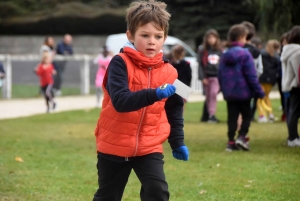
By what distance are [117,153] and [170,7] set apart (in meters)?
35.0

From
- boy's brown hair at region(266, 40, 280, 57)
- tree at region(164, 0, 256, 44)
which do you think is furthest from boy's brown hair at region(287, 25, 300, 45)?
tree at region(164, 0, 256, 44)

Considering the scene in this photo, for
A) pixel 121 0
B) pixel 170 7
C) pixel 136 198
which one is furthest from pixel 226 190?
pixel 121 0

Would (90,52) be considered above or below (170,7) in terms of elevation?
below

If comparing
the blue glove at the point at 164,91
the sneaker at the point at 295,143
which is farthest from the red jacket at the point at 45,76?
the blue glove at the point at 164,91

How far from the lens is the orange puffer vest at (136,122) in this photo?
500 cm

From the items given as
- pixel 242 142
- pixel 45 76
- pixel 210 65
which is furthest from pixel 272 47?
pixel 45 76

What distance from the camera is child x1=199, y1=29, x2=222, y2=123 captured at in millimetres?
15157

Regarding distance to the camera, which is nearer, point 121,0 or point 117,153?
point 117,153

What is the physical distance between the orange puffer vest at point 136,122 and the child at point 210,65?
33.2 ft

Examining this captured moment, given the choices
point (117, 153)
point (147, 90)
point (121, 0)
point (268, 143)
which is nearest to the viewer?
point (147, 90)

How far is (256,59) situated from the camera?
12422 mm

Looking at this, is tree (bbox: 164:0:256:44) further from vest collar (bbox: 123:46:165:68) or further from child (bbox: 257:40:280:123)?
vest collar (bbox: 123:46:165:68)

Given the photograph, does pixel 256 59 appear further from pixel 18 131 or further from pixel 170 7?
pixel 170 7

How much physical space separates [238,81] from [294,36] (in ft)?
3.43
